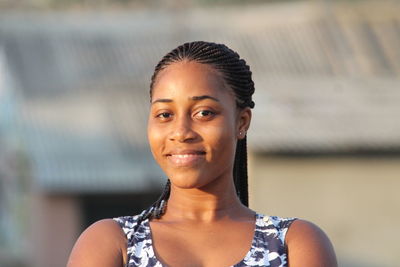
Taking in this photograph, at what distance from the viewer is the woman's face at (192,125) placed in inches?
132

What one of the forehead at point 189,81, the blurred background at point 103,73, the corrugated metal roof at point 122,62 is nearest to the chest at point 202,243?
the forehead at point 189,81

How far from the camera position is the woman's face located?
3.36m

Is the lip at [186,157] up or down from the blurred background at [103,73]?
down

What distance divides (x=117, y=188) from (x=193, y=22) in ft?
13.7

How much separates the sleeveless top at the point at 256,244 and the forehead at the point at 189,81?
352 millimetres

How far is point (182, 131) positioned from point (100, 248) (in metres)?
0.37

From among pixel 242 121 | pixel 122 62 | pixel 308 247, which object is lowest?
pixel 308 247

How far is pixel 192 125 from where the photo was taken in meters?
3.37

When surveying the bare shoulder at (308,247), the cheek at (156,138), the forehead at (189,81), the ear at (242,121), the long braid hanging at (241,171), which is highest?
the forehead at (189,81)

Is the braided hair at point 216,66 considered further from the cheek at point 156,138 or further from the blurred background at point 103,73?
the blurred background at point 103,73

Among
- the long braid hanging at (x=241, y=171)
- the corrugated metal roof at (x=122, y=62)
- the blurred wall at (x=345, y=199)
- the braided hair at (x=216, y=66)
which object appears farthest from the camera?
the corrugated metal roof at (x=122, y=62)

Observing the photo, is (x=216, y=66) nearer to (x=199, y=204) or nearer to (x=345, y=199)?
(x=199, y=204)

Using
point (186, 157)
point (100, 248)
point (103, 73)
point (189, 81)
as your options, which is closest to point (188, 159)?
point (186, 157)

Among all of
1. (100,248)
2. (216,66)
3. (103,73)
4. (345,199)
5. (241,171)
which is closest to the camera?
(100,248)
